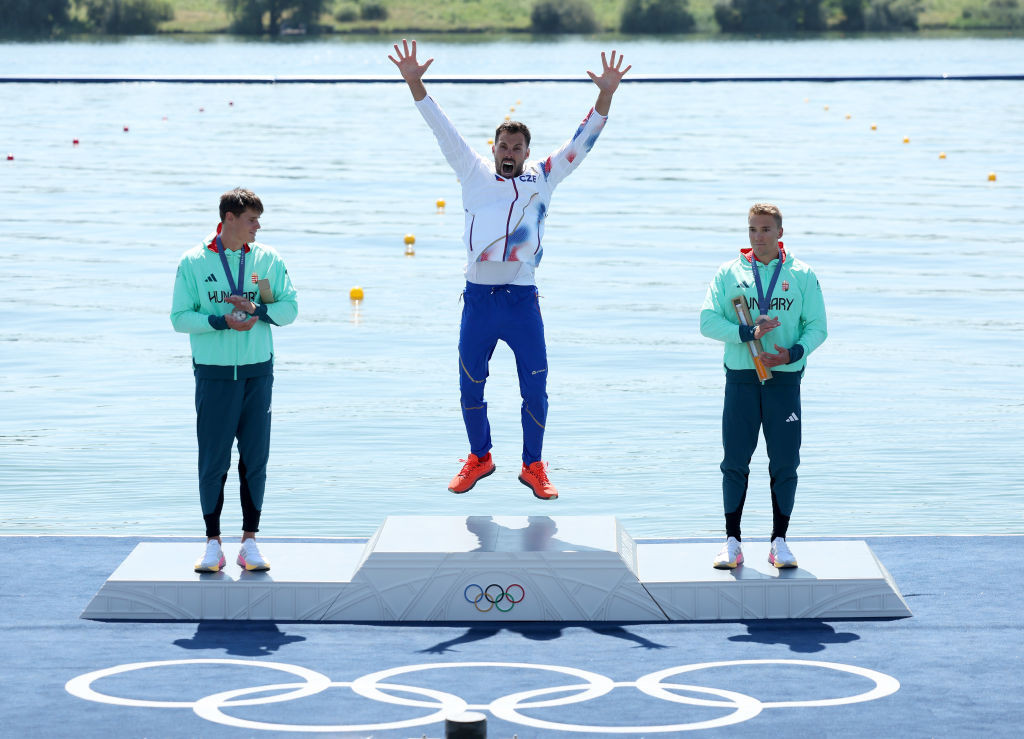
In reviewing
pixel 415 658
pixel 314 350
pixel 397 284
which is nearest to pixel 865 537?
pixel 415 658

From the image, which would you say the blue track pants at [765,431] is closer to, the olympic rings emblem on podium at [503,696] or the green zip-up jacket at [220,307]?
the olympic rings emblem on podium at [503,696]

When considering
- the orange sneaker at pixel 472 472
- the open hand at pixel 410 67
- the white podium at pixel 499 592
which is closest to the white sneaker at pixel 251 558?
the white podium at pixel 499 592

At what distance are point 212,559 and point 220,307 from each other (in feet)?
4.13

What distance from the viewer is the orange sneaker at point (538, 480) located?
29.9 feet

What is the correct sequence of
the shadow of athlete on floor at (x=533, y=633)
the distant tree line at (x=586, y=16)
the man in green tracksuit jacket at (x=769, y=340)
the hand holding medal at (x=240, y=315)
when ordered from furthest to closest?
the distant tree line at (x=586, y=16)
the man in green tracksuit jacket at (x=769, y=340)
the hand holding medal at (x=240, y=315)
the shadow of athlete on floor at (x=533, y=633)

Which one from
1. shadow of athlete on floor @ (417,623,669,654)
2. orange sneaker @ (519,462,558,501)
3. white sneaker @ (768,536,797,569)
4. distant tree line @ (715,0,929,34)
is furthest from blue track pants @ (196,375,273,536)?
distant tree line @ (715,0,929,34)

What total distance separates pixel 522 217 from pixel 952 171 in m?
29.1

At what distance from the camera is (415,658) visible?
7676 mm

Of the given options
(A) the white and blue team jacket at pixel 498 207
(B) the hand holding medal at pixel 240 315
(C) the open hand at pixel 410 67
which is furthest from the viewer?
(C) the open hand at pixel 410 67

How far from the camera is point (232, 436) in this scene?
27.6ft

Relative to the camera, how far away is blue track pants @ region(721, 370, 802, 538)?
8352 mm

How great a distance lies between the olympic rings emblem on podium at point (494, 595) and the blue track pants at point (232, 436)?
117 cm

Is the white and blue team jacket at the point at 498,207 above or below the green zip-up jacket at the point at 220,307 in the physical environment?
above

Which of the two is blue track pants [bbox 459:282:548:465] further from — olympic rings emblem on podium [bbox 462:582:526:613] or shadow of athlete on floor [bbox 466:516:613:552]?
olympic rings emblem on podium [bbox 462:582:526:613]
